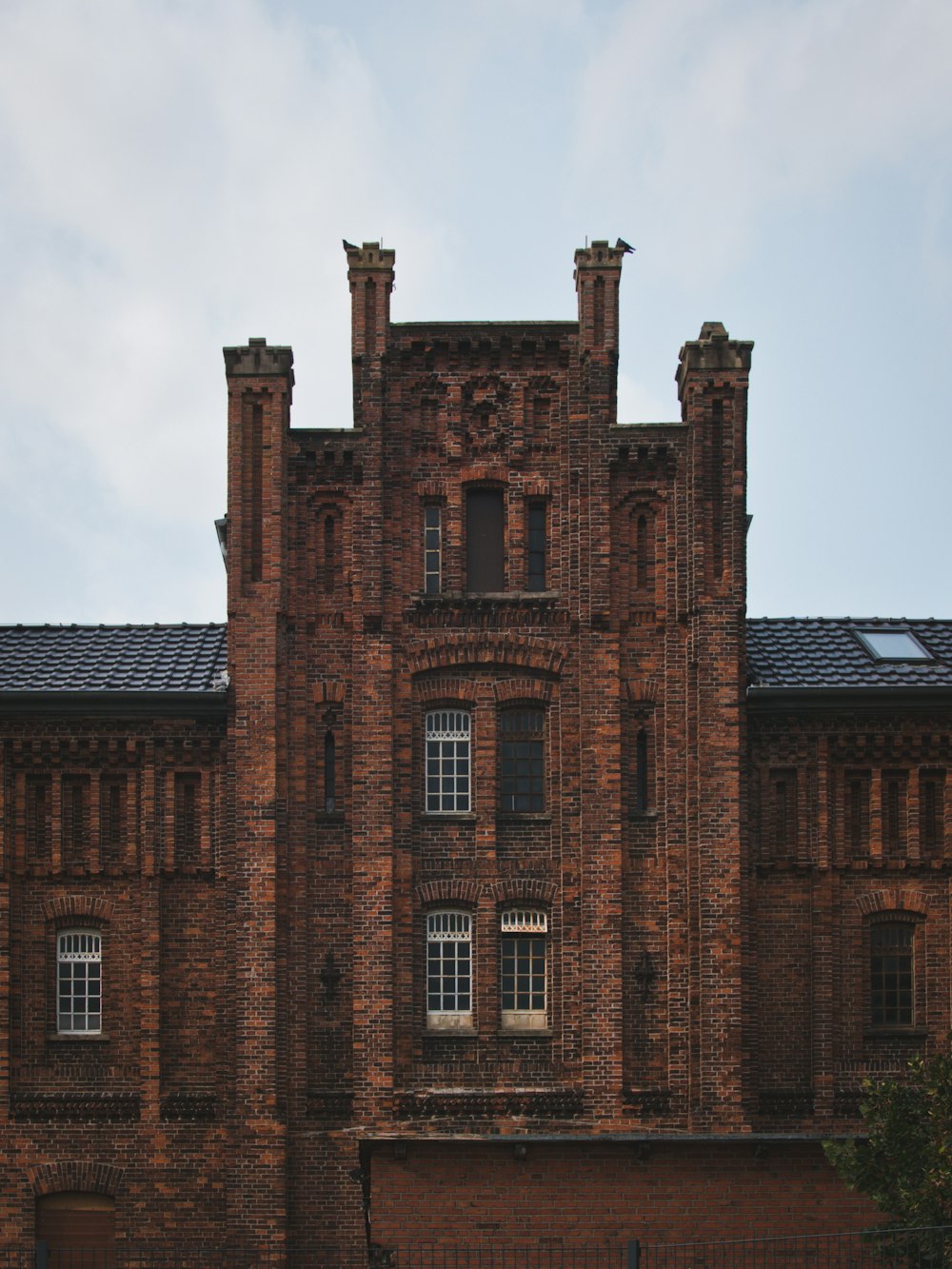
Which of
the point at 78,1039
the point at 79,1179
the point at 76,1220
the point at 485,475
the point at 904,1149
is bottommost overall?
the point at 76,1220

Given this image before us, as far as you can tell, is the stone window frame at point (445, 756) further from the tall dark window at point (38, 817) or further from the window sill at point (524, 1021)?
the tall dark window at point (38, 817)

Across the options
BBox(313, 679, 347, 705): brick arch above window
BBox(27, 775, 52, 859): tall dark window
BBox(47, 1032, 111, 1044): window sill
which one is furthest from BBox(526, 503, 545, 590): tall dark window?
BBox(47, 1032, 111, 1044): window sill

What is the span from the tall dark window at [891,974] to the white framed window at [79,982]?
522 inches

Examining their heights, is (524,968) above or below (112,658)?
below

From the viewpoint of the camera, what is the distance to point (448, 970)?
27016 mm

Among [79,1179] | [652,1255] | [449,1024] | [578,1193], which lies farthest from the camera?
[449,1024]

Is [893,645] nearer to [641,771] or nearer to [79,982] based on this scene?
[641,771]

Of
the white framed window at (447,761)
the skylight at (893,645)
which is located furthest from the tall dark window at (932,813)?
the white framed window at (447,761)

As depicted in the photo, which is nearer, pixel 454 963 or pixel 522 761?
pixel 454 963

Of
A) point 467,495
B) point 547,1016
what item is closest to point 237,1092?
point 547,1016

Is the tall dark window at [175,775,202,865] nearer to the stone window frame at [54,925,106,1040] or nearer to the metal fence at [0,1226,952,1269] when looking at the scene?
the stone window frame at [54,925,106,1040]

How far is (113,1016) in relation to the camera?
89.6 feet

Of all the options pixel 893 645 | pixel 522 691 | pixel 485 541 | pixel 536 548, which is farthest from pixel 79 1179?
pixel 893 645

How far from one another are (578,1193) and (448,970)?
16.0 feet
